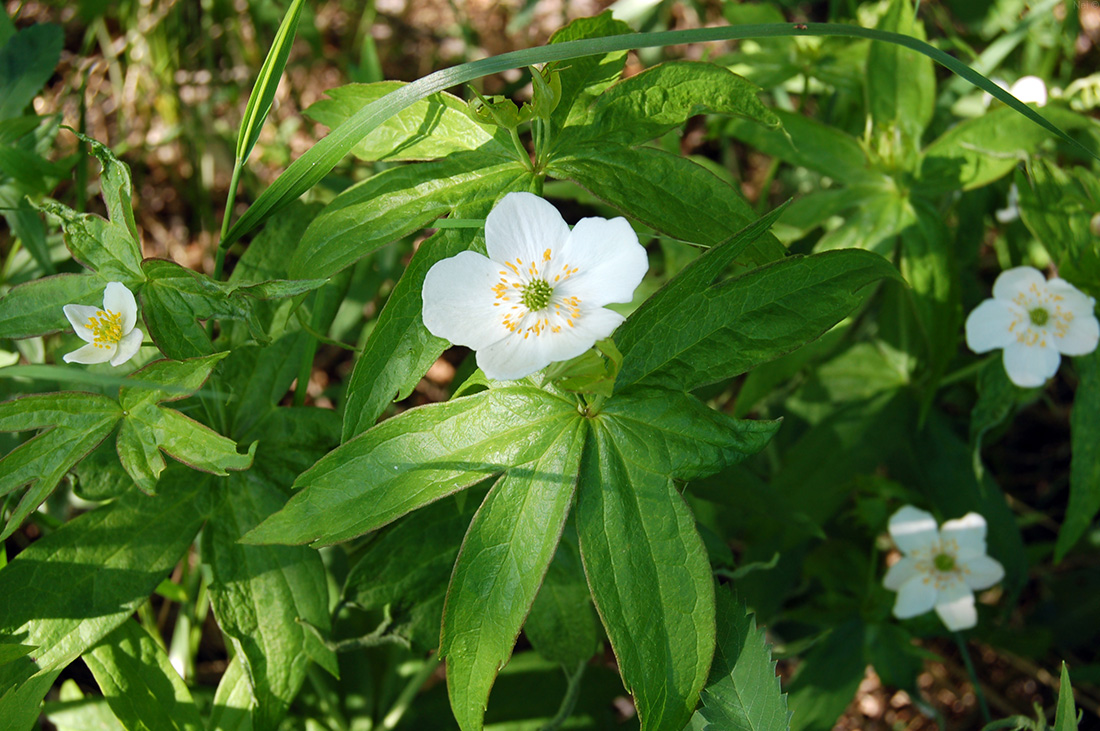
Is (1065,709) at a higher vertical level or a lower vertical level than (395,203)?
lower

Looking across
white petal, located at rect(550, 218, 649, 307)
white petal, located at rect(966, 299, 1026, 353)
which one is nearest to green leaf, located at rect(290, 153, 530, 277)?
white petal, located at rect(550, 218, 649, 307)

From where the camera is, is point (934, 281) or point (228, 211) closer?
point (228, 211)

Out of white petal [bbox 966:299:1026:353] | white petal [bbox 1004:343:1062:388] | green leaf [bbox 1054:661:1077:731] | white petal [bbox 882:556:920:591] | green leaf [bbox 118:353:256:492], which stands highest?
green leaf [bbox 118:353:256:492]

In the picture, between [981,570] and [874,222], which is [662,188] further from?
[981,570]

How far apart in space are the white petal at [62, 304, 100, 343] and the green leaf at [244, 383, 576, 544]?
56 cm

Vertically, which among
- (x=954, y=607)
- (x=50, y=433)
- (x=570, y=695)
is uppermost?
(x=50, y=433)

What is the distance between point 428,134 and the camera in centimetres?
170

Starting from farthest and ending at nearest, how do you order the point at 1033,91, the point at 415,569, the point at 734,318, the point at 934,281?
the point at 1033,91 < the point at 934,281 < the point at 415,569 < the point at 734,318

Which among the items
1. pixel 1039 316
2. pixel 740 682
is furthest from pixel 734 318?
pixel 1039 316

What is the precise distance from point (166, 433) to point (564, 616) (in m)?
0.98

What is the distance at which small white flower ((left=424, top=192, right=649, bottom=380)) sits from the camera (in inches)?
56.5

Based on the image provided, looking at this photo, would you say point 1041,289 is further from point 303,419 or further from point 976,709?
point 303,419

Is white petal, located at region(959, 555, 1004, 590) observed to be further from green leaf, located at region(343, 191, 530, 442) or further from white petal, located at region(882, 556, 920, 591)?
green leaf, located at region(343, 191, 530, 442)

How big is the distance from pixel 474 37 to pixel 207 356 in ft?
8.79
